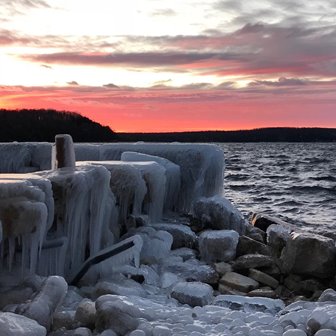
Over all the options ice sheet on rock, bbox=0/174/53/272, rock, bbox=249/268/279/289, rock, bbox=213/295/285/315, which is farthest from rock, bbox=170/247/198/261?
ice sheet on rock, bbox=0/174/53/272

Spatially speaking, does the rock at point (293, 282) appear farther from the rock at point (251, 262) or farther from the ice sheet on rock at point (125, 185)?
the ice sheet on rock at point (125, 185)

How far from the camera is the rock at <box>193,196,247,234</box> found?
11883mm

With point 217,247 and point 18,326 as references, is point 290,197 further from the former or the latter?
point 18,326

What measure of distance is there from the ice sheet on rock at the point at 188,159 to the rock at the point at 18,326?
9.49m

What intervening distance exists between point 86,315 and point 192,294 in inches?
69.8

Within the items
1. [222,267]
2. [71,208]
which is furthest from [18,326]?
[222,267]

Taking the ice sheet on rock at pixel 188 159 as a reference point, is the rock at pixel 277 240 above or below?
below

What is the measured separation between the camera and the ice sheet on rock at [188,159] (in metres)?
14.3

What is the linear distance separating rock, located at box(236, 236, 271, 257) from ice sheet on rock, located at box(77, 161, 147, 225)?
1932mm

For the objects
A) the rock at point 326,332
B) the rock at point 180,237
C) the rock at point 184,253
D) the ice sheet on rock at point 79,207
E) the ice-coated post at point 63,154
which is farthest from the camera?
the rock at point 180,237

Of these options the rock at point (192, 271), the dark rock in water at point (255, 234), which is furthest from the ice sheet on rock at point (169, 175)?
the rock at point (192, 271)

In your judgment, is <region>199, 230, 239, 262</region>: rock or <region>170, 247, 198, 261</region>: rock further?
<region>199, 230, 239, 262</region>: rock

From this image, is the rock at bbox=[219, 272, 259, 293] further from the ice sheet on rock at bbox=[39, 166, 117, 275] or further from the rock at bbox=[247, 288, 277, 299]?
the ice sheet on rock at bbox=[39, 166, 117, 275]

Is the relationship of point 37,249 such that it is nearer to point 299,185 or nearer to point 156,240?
point 156,240
